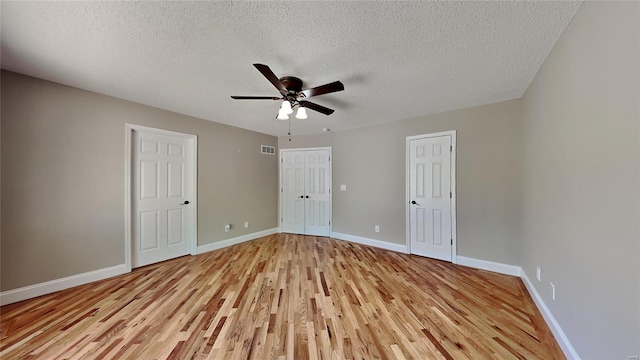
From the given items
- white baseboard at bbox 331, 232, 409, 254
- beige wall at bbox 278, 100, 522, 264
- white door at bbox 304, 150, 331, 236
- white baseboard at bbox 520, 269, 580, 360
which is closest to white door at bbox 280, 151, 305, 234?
white door at bbox 304, 150, 331, 236

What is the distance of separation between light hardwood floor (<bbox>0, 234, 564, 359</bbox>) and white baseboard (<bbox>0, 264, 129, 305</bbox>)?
0.29 feet

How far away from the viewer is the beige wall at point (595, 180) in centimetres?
98

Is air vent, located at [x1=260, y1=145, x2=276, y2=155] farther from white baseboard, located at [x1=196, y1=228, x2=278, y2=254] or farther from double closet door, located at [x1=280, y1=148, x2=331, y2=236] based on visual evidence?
white baseboard, located at [x1=196, y1=228, x2=278, y2=254]

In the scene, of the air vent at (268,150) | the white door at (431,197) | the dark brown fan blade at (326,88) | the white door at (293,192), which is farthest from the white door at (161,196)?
the white door at (431,197)

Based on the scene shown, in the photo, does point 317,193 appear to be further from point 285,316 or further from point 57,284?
point 57,284

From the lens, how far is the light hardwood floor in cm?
158

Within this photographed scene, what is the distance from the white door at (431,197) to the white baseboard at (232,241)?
3.04 metres

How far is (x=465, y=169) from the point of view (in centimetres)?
323

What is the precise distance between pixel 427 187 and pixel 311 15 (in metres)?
3.05

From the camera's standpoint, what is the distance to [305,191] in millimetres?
4996

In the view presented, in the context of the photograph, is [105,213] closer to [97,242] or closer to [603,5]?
[97,242]

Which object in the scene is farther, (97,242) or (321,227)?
(321,227)

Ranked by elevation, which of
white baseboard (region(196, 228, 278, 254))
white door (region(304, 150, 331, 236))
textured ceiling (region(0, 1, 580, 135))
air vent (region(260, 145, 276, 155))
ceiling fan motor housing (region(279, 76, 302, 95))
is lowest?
white baseboard (region(196, 228, 278, 254))

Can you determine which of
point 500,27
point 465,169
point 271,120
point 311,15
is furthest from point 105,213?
point 465,169
